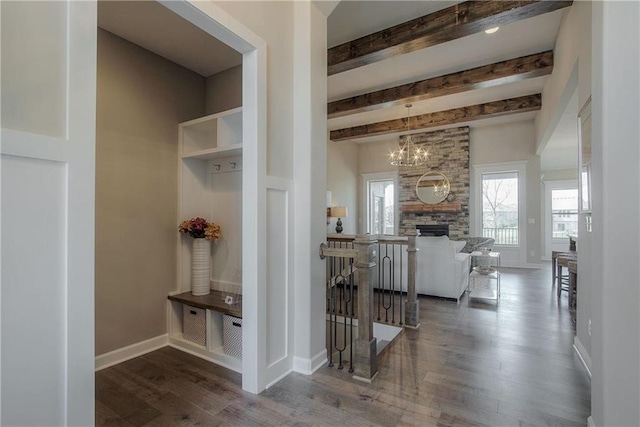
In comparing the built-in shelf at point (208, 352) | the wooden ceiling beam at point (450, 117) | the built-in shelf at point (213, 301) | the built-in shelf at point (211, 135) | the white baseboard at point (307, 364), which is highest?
the wooden ceiling beam at point (450, 117)

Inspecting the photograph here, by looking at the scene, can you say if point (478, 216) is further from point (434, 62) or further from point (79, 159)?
point (79, 159)

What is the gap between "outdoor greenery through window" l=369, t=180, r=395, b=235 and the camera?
9.10 m

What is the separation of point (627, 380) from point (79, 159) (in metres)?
2.61

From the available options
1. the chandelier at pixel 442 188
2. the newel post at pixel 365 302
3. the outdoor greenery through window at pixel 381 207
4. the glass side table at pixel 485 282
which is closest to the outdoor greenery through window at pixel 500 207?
the chandelier at pixel 442 188

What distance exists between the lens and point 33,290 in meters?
1.06

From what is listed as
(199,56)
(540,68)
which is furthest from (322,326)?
(540,68)

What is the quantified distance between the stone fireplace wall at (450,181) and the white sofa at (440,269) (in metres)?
3.34

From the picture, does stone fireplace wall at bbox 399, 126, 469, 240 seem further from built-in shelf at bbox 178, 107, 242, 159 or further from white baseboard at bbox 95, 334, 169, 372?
white baseboard at bbox 95, 334, 169, 372

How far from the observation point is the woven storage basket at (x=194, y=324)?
283 cm

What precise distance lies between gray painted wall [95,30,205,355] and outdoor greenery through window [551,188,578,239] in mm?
10023

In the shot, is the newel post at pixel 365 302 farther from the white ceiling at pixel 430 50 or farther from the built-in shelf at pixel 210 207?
the white ceiling at pixel 430 50

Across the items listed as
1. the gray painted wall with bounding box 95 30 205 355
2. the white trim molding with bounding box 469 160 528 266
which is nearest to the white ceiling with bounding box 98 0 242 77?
the gray painted wall with bounding box 95 30 205 355

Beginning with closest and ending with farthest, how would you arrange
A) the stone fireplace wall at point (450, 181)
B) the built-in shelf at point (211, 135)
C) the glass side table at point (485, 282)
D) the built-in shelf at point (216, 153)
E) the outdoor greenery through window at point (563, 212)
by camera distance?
the built-in shelf at point (216, 153) < the built-in shelf at point (211, 135) < the glass side table at point (485, 282) < the stone fireplace wall at point (450, 181) < the outdoor greenery through window at point (563, 212)

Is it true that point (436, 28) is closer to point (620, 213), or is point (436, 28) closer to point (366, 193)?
point (620, 213)
